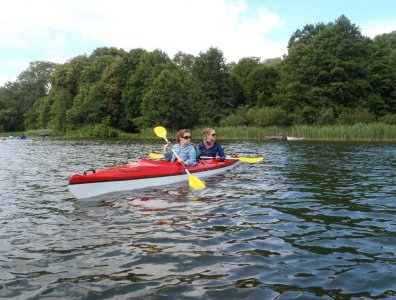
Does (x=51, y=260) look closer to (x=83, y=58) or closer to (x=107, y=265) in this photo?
(x=107, y=265)

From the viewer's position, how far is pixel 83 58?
237 feet

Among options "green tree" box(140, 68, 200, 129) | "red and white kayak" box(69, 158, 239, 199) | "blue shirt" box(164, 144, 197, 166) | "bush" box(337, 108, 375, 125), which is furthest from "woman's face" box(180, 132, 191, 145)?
"green tree" box(140, 68, 200, 129)

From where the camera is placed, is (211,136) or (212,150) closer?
(211,136)

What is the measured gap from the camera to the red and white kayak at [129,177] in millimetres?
7711

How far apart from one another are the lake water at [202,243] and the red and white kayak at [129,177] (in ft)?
0.86

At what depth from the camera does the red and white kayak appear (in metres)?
7.71

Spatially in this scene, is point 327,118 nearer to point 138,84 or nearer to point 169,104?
point 169,104

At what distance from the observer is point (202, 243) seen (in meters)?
5.05

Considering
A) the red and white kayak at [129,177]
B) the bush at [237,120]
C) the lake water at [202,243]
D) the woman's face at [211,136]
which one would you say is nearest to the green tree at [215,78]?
the bush at [237,120]

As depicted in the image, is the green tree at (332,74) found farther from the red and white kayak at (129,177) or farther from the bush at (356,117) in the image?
the red and white kayak at (129,177)

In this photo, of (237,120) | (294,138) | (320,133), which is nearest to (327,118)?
(294,138)

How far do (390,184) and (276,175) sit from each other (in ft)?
10.2

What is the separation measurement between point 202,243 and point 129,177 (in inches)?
148

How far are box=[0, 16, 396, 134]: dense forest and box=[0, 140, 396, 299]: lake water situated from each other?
33.4 metres
